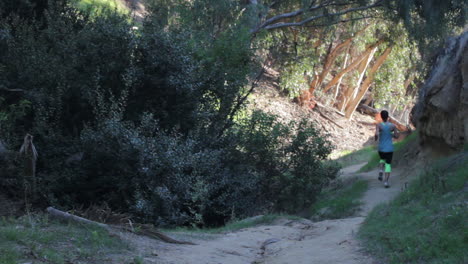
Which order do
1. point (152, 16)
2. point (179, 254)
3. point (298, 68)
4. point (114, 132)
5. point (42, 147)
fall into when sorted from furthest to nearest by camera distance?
point (298, 68), point (152, 16), point (42, 147), point (114, 132), point (179, 254)

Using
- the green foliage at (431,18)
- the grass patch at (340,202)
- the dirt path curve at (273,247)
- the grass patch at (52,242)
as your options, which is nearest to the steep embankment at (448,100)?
the grass patch at (340,202)

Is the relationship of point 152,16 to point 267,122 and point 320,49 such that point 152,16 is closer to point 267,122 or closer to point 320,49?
point 267,122

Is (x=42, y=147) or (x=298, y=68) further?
(x=298, y=68)

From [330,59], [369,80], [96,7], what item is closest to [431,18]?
[330,59]

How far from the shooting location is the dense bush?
13.7 m

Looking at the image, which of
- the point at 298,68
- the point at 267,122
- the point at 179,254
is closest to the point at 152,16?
the point at 267,122

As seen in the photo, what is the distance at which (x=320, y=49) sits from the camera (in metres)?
34.5

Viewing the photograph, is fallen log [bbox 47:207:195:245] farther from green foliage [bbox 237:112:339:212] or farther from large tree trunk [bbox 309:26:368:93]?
large tree trunk [bbox 309:26:368:93]

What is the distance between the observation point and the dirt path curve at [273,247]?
23.5ft

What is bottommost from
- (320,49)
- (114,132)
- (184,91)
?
(114,132)

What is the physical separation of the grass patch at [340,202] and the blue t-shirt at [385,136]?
1.40m

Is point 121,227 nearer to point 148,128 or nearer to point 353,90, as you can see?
point 148,128

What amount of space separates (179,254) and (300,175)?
10.1 meters

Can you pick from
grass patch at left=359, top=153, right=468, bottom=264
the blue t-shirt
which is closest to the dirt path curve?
grass patch at left=359, top=153, right=468, bottom=264
